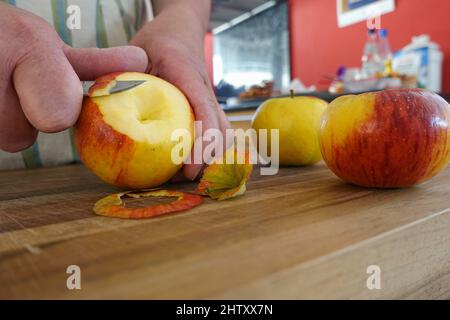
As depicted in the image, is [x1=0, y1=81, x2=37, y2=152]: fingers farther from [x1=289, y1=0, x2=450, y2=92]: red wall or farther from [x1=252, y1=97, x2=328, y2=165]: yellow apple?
[x1=289, y1=0, x2=450, y2=92]: red wall

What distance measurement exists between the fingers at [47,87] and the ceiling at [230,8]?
431 cm

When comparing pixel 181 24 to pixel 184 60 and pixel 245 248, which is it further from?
pixel 245 248

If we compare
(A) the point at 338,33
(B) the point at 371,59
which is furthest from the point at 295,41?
(B) the point at 371,59

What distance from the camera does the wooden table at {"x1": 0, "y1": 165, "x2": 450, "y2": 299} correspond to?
0.72 ft

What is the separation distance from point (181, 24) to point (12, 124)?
14.9 inches

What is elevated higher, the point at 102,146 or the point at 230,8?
the point at 230,8

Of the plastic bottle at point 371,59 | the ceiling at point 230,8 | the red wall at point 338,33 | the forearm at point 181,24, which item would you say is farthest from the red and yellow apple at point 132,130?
the ceiling at point 230,8

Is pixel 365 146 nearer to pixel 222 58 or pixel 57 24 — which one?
pixel 57 24

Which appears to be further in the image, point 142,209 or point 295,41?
point 295,41

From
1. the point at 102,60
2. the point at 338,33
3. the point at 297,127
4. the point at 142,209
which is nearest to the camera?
the point at 142,209

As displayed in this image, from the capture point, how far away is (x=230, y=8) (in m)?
4.64

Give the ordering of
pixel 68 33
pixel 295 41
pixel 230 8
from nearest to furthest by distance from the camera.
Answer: pixel 68 33
pixel 295 41
pixel 230 8

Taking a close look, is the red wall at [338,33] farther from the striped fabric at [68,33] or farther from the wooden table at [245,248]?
the wooden table at [245,248]

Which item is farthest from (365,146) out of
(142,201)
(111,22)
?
(111,22)
